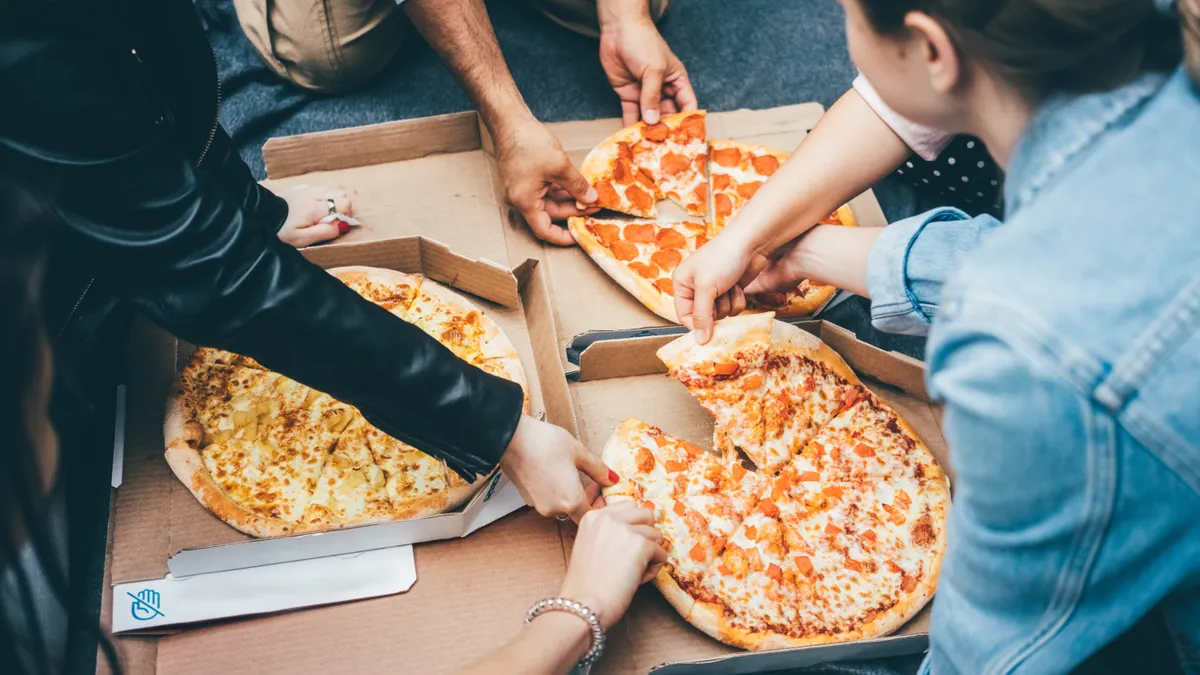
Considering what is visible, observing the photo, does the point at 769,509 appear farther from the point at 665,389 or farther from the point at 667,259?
the point at 667,259

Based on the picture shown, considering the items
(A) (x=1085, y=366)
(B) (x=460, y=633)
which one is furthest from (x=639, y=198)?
(A) (x=1085, y=366)

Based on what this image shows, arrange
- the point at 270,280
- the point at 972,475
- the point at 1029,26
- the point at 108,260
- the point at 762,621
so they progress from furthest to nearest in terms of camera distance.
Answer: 1. the point at 762,621
2. the point at 270,280
3. the point at 108,260
4. the point at 972,475
5. the point at 1029,26

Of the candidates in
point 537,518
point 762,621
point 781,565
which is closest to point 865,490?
point 781,565

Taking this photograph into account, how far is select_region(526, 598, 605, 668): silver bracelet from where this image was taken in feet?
4.85

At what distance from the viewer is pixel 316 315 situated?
1380 mm

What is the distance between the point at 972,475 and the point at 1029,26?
47 cm

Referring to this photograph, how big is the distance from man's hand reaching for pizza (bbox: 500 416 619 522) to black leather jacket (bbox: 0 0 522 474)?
43mm

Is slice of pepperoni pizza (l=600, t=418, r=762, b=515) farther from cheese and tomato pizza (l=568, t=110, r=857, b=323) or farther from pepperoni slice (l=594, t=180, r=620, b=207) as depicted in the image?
pepperoni slice (l=594, t=180, r=620, b=207)

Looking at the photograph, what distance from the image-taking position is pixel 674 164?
2537 millimetres

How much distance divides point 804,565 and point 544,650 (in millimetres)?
650

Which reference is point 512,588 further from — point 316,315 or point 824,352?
point 824,352

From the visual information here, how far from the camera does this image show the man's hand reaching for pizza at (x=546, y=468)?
63.1 inches

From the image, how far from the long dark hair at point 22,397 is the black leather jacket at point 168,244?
47 cm

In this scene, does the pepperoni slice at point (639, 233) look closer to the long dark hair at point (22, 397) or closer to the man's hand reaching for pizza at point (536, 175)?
the man's hand reaching for pizza at point (536, 175)
